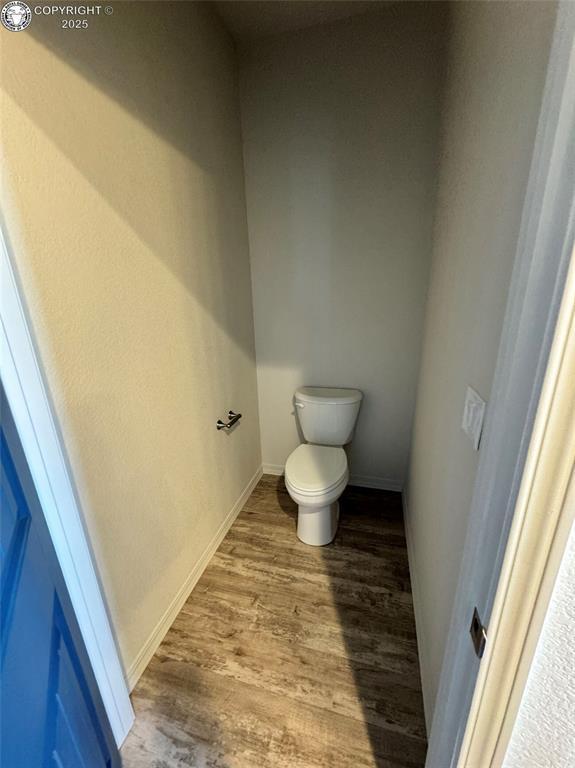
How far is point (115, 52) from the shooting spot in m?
1.05

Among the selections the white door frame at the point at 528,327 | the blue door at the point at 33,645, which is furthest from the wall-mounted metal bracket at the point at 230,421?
the white door frame at the point at 528,327

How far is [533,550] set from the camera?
427mm

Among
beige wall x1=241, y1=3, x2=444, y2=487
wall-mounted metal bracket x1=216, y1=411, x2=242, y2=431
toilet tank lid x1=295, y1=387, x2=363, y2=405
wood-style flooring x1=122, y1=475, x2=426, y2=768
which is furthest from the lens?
toilet tank lid x1=295, y1=387, x2=363, y2=405

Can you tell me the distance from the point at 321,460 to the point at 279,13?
2.14 meters

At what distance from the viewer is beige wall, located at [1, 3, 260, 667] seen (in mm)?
874

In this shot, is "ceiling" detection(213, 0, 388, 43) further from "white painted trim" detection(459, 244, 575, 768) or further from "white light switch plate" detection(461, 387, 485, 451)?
"white painted trim" detection(459, 244, 575, 768)

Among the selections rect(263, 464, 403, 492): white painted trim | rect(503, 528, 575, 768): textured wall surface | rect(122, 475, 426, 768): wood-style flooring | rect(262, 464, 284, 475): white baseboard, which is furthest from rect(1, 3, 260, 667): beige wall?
rect(503, 528, 575, 768): textured wall surface

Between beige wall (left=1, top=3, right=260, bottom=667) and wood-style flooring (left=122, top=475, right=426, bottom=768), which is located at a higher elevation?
beige wall (left=1, top=3, right=260, bottom=667)

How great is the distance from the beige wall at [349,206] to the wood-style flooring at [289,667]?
0.81m

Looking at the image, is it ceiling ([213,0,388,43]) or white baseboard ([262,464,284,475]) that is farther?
white baseboard ([262,464,284,475])

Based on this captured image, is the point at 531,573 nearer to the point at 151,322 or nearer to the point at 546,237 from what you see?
the point at 546,237

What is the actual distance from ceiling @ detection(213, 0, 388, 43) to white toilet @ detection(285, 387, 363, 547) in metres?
1.81

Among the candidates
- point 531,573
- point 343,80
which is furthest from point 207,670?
point 343,80

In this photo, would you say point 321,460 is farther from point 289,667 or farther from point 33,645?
point 33,645
